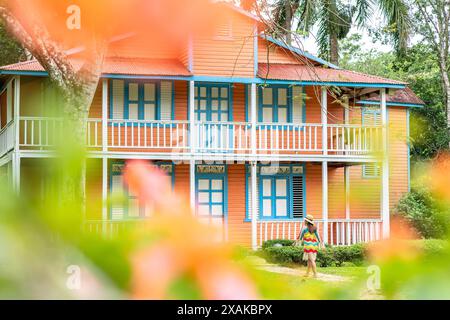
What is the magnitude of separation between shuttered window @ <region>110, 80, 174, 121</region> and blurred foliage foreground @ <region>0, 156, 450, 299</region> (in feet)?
60.1

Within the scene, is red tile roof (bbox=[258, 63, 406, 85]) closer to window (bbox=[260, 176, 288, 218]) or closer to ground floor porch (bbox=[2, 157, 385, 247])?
ground floor porch (bbox=[2, 157, 385, 247])

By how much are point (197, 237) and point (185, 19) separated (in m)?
2.14

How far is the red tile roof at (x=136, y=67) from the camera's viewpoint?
57.5ft

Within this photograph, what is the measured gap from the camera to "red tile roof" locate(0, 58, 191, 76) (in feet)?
57.5

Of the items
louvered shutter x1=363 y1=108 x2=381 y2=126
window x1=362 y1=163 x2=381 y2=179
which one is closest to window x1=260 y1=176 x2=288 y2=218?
window x1=362 y1=163 x2=381 y2=179

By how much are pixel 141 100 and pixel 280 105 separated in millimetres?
3910

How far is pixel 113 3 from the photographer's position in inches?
74.5

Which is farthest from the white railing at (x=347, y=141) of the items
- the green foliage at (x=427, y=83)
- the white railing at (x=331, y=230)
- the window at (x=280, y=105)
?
the green foliage at (x=427, y=83)

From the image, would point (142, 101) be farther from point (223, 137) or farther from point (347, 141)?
point (347, 141)

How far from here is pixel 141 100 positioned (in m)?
19.3

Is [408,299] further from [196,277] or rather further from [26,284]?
[26,284]

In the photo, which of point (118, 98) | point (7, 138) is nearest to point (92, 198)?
point (7, 138)

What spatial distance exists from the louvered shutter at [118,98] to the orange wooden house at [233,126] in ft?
0.09
